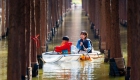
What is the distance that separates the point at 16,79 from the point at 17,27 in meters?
1.17

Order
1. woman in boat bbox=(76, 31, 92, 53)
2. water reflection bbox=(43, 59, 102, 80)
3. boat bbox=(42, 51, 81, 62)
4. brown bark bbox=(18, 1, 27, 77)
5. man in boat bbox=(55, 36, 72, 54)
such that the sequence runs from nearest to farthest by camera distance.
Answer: brown bark bbox=(18, 1, 27, 77) → water reflection bbox=(43, 59, 102, 80) → boat bbox=(42, 51, 81, 62) → man in boat bbox=(55, 36, 72, 54) → woman in boat bbox=(76, 31, 92, 53)

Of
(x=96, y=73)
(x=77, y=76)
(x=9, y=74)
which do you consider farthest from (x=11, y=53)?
(x=96, y=73)

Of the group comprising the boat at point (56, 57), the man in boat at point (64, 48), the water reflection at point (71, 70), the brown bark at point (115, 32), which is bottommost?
the water reflection at point (71, 70)

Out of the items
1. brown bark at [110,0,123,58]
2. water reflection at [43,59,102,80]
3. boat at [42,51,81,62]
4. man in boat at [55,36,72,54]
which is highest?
brown bark at [110,0,123,58]

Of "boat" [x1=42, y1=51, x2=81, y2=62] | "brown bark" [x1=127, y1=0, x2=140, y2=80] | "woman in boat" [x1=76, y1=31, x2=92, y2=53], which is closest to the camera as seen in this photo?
"brown bark" [x1=127, y1=0, x2=140, y2=80]

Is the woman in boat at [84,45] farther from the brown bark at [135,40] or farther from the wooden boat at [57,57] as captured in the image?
the brown bark at [135,40]

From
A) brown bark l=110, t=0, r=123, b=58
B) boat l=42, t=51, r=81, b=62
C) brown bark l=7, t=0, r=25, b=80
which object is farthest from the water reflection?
brown bark l=7, t=0, r=25, b=80

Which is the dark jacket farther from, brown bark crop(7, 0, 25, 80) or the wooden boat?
brown bark crop(7, 0, 25, 80)

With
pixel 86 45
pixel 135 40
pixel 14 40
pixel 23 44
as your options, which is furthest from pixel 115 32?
pixel 14 40

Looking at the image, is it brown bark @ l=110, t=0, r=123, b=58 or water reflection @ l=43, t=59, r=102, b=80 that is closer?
water reflection @ l=43, t=59, r=102, b=80

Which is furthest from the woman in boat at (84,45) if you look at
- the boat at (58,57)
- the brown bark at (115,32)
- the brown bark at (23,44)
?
the brown bark at (23,44)

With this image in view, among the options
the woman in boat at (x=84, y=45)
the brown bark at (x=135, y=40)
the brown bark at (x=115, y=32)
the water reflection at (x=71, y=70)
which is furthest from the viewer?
the woman in boat at (x=84, y=45)

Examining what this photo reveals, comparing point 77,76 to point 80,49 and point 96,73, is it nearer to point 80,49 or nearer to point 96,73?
point 96,73

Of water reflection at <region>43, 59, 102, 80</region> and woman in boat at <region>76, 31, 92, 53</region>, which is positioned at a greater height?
woman in boat at <region>76, 31, 92, 53</region>
